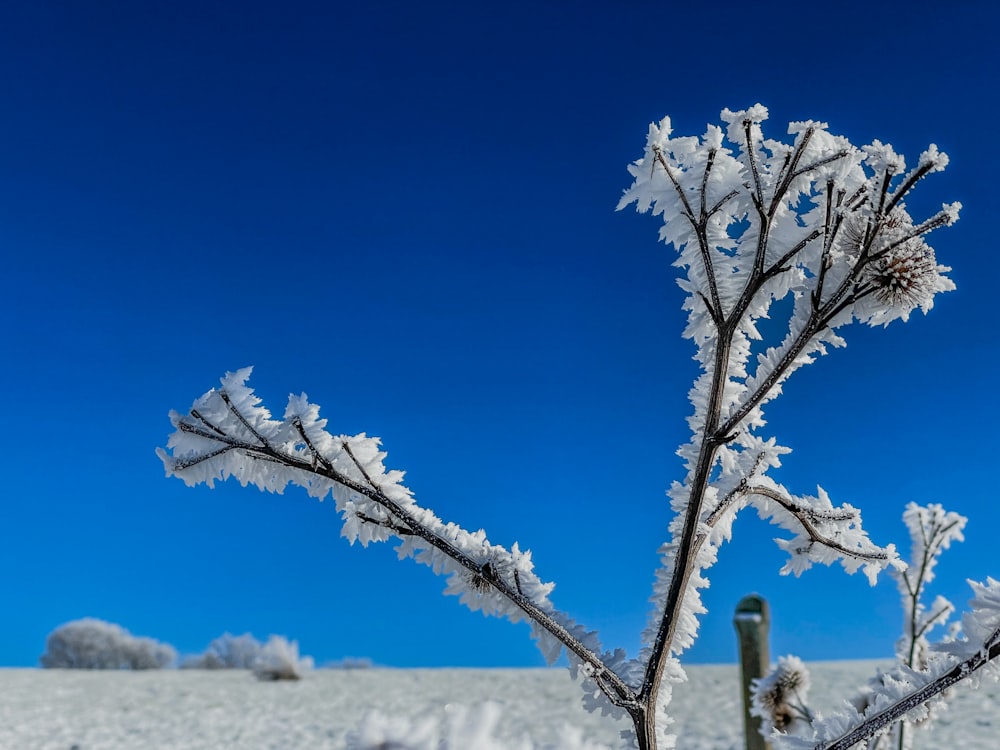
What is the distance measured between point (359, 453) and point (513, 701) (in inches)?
265

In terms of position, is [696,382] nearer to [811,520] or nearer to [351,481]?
[811,520]

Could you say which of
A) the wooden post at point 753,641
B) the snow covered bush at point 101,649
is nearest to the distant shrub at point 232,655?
the snow covered bush at point 101,649

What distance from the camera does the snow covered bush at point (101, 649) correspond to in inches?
543

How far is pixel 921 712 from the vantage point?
3.71ft

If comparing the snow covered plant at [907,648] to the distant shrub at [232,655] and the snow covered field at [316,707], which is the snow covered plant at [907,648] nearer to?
the snow covered field at [316,707]

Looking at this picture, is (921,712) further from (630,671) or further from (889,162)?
(889,162)

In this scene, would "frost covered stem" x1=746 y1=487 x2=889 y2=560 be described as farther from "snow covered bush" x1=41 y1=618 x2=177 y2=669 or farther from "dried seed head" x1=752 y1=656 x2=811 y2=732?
"snow covered bush" x1=41 y1=618 x2=177 y2=669

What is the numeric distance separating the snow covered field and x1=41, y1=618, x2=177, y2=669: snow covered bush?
4.05 metres

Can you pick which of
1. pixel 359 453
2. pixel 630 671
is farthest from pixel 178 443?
pixel 630 671

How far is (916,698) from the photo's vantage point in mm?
1119

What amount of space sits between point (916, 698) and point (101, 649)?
51.5 ft

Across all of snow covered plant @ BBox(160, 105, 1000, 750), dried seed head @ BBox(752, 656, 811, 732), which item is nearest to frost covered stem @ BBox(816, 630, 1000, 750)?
snow covered plant @ BBox(160, 105, 1000, 750)

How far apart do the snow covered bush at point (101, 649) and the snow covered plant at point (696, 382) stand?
14734mm

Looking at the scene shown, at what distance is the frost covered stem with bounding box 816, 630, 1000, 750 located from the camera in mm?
1103
